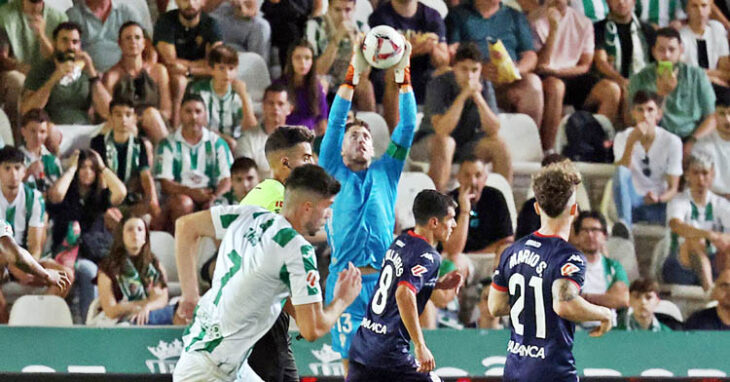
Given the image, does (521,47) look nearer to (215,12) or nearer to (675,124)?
(675,124)

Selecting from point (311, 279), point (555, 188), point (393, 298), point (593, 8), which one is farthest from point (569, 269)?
point (593, 8)

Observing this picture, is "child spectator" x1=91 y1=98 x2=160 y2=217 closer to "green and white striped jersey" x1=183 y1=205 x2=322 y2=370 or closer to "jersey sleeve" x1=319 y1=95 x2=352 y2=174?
"jersey sleeve" x1=319 y1=95 x2=352 y2=174

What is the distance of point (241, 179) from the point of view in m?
8.70

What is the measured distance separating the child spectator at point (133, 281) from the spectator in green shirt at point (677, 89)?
5.02 m

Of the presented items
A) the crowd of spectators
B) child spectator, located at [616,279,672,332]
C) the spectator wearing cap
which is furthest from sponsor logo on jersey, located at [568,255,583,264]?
the spectator wearing cap

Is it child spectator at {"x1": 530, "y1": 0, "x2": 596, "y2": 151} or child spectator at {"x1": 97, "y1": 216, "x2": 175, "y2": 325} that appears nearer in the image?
child spectator at {"x1": 97, "y1": 216, "x2": 175, "y2": 325}

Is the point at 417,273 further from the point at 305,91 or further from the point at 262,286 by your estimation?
the point at 305,91

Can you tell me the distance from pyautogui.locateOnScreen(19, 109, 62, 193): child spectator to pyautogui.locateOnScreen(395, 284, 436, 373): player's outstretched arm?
4.70 m

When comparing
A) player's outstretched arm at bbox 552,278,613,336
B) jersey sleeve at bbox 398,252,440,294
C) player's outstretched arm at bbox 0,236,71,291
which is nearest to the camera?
player's outstretched arm at bbox 552,278,613,336

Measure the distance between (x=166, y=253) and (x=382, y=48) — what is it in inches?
134

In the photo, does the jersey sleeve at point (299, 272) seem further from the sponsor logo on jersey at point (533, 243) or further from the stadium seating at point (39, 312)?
the stadium seating at point (39, 312)

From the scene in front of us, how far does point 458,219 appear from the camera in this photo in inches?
351

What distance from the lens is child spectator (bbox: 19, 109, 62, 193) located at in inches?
342

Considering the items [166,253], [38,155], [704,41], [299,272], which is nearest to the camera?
[299,272]
